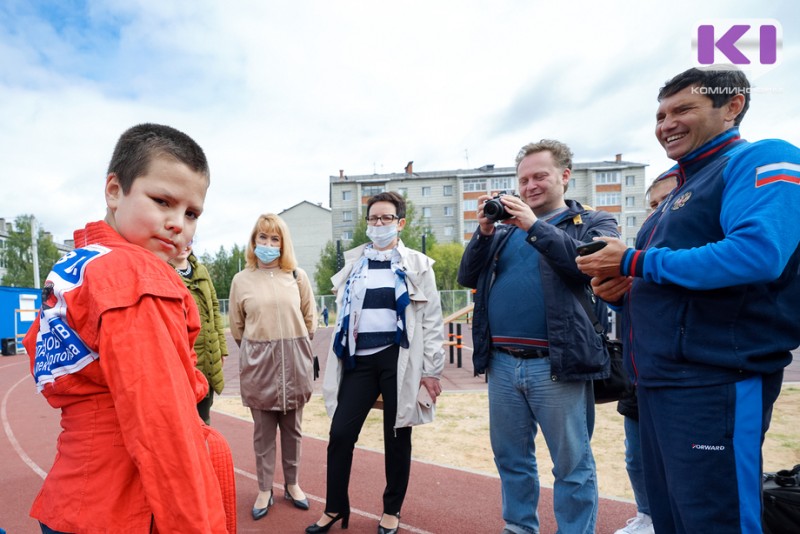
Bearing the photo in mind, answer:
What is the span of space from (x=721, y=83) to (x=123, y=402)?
2368 millimetres

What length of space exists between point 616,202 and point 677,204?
56822mm

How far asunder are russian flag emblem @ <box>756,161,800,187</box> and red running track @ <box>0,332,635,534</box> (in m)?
2.72

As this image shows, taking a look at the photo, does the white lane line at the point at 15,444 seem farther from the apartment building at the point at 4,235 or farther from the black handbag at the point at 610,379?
the apartment building at the point at 4,235

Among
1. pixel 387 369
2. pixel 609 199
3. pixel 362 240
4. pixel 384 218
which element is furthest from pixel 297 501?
pixel 609 199

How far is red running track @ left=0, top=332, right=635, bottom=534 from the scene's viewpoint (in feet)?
11.3

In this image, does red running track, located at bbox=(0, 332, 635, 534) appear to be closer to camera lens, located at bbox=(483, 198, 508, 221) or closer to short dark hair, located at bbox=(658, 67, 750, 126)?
camera lens, located at bbox=(483, 198, 508, 221)

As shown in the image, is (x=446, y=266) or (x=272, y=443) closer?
(x=272, y=443)

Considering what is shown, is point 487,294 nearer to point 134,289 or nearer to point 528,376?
point 528,376

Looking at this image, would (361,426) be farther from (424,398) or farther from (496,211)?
(496,211)

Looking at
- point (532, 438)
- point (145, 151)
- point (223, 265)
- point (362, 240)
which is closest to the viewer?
point (145, 151)

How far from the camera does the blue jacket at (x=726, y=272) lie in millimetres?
1571

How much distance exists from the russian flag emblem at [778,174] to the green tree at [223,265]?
5104cm

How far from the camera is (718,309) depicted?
1.68 metres

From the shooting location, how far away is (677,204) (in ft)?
6.29
